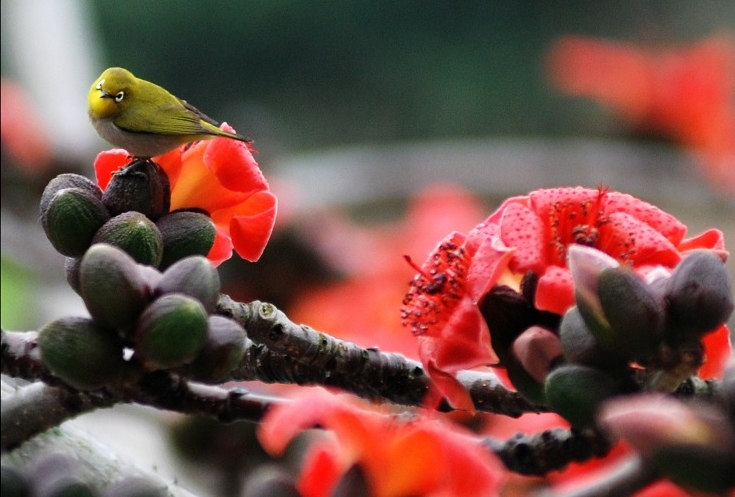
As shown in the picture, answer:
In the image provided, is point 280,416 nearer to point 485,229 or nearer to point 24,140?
point 485,229

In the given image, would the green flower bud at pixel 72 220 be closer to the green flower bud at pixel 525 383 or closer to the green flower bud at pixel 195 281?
the green flower bud at pixel 195 281

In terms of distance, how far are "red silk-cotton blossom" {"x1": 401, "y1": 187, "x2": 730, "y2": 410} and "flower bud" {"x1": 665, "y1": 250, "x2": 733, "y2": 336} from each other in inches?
3.1

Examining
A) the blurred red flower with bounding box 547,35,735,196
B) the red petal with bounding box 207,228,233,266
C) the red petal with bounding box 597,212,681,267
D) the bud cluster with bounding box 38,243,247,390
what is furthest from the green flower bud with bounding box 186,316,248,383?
the blurred red flower with bounding box 547,35,735,196

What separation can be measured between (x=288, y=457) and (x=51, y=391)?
822 mm

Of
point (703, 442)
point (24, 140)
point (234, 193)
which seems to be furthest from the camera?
point (24, 140)

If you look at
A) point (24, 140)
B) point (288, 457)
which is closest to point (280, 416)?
point (288, 457)

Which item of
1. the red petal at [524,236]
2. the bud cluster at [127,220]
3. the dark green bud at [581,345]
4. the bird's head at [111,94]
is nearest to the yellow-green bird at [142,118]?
the bird's head at [111,94]

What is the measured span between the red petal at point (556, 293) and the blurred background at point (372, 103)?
2.08 ft

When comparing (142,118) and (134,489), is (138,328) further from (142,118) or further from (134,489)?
(142,118)

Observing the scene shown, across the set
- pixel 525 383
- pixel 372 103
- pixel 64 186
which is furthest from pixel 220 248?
pixel 372 103

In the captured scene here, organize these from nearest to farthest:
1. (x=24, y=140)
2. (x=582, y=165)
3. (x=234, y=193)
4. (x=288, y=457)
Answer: (x=234, y=193)
(x=288, y=457)
(x=24, y=140)
(x=582, y=165)

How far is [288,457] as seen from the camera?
4.70ft

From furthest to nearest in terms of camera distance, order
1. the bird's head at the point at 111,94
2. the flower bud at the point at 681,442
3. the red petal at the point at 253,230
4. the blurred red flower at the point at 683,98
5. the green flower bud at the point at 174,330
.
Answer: the blurred red flower at the point at 683,98 < the bird's head at the point at 111,94 < the red petal at the point at 253,230 < the green flower bud at the point at 174,330 < the flower bud at the point at 681,442

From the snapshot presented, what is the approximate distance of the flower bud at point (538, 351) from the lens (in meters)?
0.66
